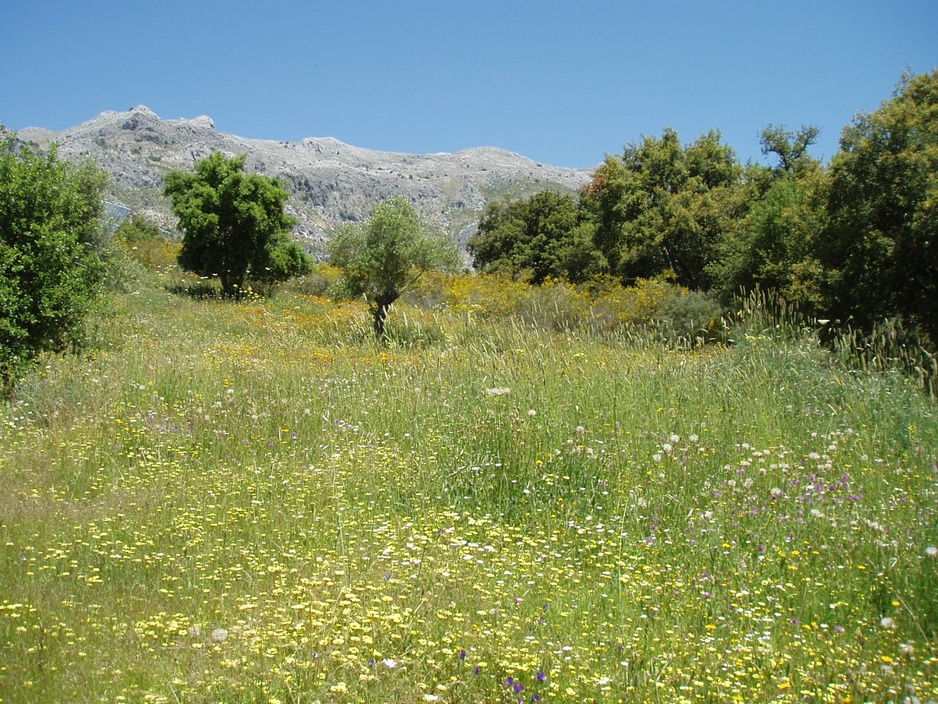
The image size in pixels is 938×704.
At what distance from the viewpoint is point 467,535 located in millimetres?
3953

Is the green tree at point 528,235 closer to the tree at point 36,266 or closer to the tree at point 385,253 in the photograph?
the tree at point 385,253

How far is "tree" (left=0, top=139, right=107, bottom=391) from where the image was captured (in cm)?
805

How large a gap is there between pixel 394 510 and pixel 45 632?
1971 millimetres

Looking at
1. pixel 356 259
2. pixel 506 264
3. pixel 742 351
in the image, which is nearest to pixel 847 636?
pixel 742 351

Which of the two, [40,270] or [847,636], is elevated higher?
[40,270]

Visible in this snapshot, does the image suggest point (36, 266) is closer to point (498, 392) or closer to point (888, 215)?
point (498, 392)

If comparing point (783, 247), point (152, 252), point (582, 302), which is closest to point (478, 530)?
point (582, 302)

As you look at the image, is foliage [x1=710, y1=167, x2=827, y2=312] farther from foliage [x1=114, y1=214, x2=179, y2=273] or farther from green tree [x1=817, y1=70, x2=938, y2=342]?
foliage [x1=114, y1=214, x2=179, y2=273]

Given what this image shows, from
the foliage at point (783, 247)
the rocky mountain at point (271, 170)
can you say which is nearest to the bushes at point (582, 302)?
the foliage at point (783, 247)

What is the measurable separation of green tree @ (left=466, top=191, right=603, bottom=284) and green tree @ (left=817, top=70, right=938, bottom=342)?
23.2 meters

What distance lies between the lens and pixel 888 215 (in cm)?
1355

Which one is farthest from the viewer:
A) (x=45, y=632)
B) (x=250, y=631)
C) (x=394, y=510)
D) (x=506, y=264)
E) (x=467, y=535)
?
(x=506, y=264)

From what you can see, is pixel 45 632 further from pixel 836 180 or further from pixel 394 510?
pixel 836 180

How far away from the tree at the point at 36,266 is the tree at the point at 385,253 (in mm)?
9945
